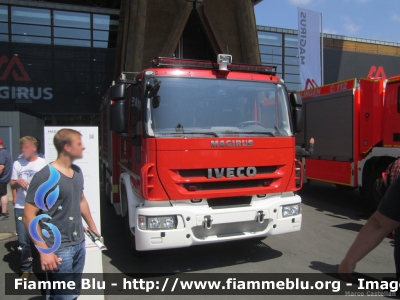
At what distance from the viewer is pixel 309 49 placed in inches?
628

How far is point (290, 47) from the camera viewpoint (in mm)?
22609

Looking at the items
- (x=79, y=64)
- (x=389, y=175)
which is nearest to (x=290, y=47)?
(x=79, y=64)

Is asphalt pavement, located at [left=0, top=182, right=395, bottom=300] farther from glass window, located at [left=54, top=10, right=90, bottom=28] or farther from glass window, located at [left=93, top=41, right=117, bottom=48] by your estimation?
glass window, located at [left=54, top=10, right=90, bottom=28]

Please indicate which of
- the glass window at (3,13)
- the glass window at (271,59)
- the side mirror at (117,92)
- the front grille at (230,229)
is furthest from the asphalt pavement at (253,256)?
the glass window at (271,59)

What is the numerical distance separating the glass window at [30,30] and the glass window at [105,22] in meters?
2.39

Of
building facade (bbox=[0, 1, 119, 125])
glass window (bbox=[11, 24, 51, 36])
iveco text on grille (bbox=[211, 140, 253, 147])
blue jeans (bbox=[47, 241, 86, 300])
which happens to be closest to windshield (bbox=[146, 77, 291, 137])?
iveco text on grille (bbox=[211, 140, 253, 147])

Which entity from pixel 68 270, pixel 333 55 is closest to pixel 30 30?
pixel 68 270

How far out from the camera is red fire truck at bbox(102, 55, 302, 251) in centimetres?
428

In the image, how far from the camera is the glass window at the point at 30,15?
663 inches

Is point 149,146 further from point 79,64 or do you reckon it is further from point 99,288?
point 79,64

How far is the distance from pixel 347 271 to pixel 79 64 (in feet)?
58.8

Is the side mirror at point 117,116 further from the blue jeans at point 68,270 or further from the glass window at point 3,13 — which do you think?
the glass window at point 3,13

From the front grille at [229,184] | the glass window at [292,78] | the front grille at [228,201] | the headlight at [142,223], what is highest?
the glass window at [292,78]

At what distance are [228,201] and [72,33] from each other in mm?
16133
